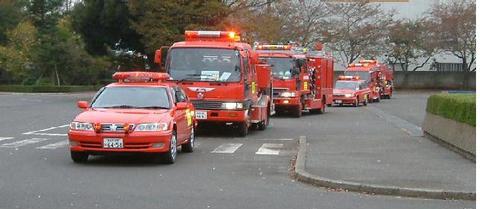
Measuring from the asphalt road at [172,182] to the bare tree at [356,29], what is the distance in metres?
49.2

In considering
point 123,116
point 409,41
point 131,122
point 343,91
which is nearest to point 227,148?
point 123,116

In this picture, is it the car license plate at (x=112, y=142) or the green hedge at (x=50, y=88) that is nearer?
the car license plate at (x=112, y=142)

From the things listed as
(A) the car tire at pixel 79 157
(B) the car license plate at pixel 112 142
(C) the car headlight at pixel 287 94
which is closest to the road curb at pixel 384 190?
(B) the car license plate at pixel 112 142

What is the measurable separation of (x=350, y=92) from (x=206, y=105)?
86.9 feet

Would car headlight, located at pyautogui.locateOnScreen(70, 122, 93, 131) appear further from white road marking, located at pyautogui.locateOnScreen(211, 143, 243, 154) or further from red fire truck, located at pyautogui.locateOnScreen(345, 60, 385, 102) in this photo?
red fire truck, located at pyautogui.locateOnScreen(345, 60, 385, 102)

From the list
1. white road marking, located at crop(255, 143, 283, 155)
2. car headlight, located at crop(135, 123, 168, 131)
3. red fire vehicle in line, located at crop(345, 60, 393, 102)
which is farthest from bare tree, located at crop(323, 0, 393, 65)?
car headlight, located at crop(135, 123, 168, 131)

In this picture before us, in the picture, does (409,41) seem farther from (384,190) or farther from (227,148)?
(384,190)

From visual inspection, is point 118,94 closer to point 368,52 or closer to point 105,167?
point 105,167

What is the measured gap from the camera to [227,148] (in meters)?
16.6

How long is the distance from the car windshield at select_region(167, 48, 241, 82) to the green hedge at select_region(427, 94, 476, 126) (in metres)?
4.95

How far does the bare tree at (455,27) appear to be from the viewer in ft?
216

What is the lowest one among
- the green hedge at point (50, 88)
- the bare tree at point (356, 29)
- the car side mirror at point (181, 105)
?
the green hedge at point (50, 88)

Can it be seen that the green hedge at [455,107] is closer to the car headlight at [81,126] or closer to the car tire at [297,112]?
the car headlight at [81,126]

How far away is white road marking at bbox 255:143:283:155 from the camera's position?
617 inches
